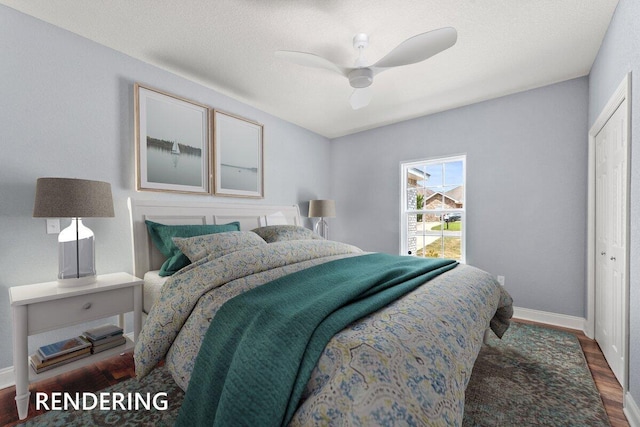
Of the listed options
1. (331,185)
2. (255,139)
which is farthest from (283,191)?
(331,185)

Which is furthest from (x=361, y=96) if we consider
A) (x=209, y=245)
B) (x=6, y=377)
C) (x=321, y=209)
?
A: (x=6, y=377)

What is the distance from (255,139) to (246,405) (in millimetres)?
3116

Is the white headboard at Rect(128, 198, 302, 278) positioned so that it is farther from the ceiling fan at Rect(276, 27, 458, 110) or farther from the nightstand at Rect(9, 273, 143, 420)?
the ceiling fan at Rect(276, 27, 458, 110)

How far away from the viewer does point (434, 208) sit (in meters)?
3.95

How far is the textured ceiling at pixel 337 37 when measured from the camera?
1954mm

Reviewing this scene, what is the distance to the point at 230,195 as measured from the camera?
329cm

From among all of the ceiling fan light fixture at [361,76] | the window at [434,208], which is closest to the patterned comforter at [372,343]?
the ceiling fan light fixture at [361,76]

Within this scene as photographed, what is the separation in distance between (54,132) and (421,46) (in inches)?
103

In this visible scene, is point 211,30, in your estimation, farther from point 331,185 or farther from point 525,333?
point 525,333

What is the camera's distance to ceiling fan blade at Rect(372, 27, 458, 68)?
167 cm

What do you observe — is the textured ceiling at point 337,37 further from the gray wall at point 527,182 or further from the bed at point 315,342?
the bed at point 315,342

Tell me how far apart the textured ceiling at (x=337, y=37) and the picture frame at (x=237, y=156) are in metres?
0.36

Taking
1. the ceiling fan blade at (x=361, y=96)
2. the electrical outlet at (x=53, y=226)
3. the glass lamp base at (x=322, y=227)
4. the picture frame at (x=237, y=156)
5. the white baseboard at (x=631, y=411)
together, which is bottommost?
the white baseboard at (x=631, y=411)

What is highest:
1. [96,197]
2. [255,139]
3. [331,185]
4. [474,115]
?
[474,115]
